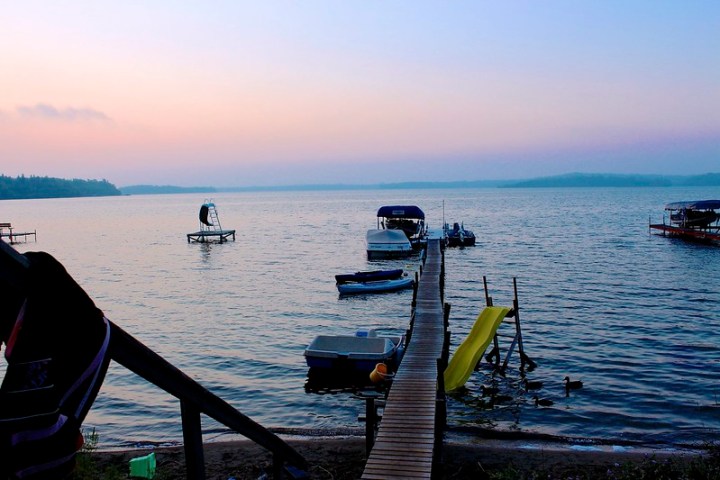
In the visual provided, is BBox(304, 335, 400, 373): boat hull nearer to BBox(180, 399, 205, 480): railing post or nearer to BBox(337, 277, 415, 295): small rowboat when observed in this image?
BBox(337, 277, 415, 295): small rowboat

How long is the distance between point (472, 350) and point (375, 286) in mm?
20098

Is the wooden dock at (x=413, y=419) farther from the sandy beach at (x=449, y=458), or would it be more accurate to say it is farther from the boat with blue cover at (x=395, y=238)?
the boat with blue cover at (x=395, y=238)

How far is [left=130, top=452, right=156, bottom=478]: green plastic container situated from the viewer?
12.9m

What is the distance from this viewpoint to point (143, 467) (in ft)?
42.8

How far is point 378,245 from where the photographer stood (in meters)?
60.2

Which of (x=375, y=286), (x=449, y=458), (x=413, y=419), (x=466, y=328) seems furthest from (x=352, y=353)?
(x=375, y=286)

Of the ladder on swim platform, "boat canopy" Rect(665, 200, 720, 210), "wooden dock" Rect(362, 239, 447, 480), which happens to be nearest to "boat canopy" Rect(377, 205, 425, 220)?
"boat canopy" Rect(665, 200, 720, 210)

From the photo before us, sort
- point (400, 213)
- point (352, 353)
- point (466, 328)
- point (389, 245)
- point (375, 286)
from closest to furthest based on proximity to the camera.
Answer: point (352, 353) < point (466, 328) < point (375, 286) < point (389, 245) < point (400, 213)

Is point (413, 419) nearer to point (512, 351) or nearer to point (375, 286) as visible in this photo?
point (512, 351)

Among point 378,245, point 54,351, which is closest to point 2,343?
point 54,351

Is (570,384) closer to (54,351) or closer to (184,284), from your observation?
(54,351)

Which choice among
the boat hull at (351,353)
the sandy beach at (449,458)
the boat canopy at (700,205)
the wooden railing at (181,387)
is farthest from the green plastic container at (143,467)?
the boat canopy at (700,205)

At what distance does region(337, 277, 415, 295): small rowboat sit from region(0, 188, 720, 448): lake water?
722 millimetres

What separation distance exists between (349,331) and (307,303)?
8.55m
